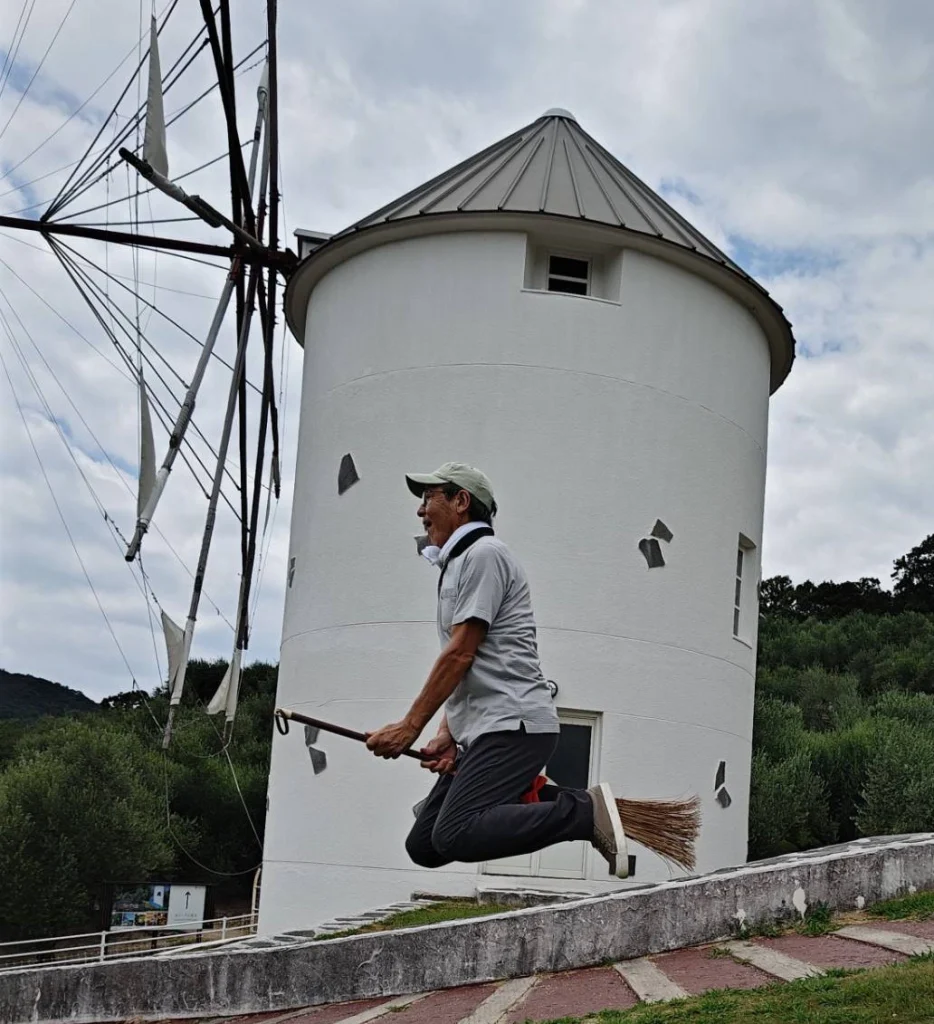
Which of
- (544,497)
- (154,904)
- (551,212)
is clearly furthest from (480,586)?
(154,904)

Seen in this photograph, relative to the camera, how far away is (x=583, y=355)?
15.0m

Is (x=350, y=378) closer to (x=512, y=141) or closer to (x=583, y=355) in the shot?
(x=583, y=355)

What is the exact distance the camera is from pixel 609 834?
4.88m

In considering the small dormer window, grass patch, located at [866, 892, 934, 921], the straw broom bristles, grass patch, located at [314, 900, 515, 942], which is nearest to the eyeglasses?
the straw broom bristles

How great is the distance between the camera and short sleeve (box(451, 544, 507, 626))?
5.11 m

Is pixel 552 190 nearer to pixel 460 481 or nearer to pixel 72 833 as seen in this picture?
pixel 460 481

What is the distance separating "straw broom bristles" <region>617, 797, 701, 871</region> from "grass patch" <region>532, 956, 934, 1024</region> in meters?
0.58

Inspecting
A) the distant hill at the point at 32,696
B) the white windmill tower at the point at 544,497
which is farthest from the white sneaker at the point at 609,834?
the distant hill at the point at 32,696

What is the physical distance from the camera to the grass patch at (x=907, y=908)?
23.4ft

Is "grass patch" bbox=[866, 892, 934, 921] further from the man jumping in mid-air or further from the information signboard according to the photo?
the information signboard

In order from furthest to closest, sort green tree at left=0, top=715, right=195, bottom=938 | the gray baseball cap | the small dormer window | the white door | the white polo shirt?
green tree at left=0, top=715, right=195, bottom=938 → the small dormer window → the white door → the gray baseball cap → the white polo shirt

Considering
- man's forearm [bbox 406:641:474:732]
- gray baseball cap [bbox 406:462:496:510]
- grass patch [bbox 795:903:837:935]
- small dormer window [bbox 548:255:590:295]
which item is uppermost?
small dormer window [bbox 548:255:590:295]

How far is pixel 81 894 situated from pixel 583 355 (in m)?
19.7

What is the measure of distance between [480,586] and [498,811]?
840 mm
